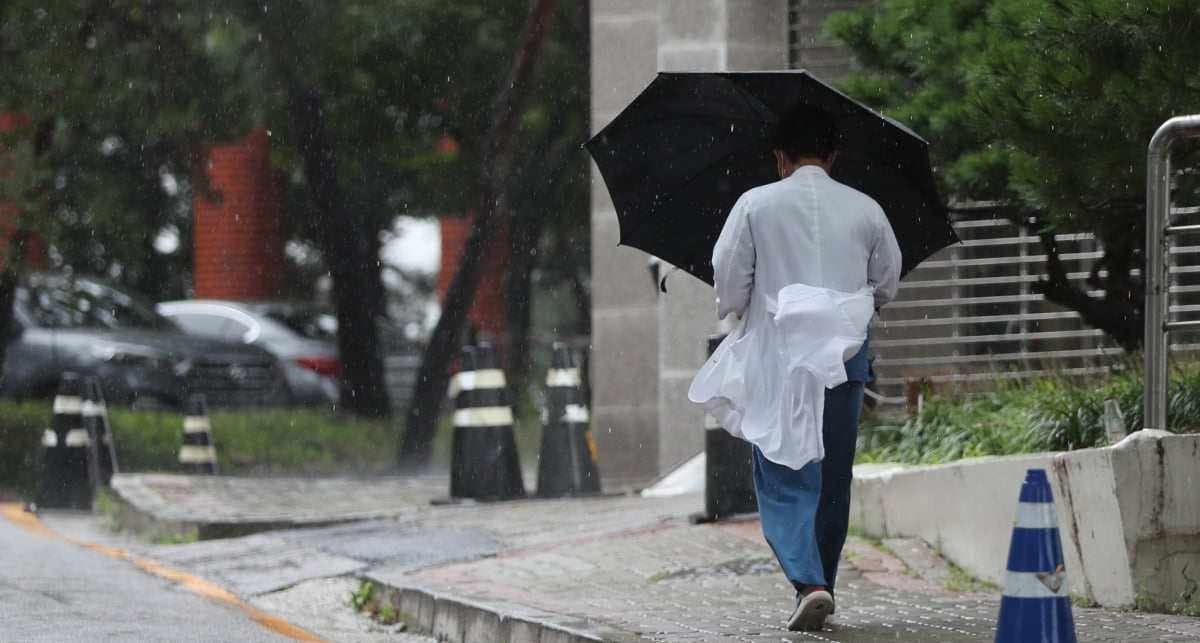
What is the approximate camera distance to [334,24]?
74.0ft

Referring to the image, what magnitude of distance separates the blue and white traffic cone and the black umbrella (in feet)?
8.01

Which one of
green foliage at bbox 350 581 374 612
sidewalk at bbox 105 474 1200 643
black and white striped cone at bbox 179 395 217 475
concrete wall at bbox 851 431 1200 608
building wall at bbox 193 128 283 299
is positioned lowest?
green foliage at bbox 350 581 374 612

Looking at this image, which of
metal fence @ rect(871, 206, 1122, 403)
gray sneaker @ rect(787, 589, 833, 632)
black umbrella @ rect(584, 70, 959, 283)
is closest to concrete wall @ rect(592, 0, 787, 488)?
metal fence @ rect(871, 206, 1122, 403)

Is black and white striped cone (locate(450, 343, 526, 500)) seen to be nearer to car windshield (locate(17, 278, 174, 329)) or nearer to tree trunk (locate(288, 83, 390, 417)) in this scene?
car windshield (locate(17, 278, 174, 329))

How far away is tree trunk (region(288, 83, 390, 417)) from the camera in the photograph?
66.3 ft

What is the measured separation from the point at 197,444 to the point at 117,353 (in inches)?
159

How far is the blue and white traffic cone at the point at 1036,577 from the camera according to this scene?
4426 millimetres

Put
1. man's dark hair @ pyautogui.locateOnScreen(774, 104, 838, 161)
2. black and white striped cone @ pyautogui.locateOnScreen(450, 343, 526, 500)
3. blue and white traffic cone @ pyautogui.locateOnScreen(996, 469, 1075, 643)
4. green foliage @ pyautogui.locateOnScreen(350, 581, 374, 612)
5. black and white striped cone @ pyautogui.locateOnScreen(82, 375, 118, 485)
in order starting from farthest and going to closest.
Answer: black and white striped cone @ pyautogui.locateOnScreen(82, 375, 118, 485) → black and white striped cone @ pyautogui.locateOnScreen(450, 343, 526, 500) → green foliage @ pyautogui.locateOnScreen(350, 581, 374, 612) → man's dark hair @ pyautogui.locateOnScreen(774, 104, 838, 161) → blue and white traffic cone @ pyautogui.locateOnScreen(996, 469, 1075, 643)

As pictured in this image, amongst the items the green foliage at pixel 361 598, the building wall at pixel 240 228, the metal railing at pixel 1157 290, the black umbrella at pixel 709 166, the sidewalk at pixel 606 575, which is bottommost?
the green foliage at pixel 361 598

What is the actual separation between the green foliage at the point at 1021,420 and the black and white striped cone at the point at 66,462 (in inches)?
251

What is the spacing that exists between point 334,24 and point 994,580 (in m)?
A: 16.7

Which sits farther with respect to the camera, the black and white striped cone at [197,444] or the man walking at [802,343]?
the black and white striped cone at [197,444]

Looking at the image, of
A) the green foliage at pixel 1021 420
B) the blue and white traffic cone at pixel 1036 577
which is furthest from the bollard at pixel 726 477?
the blue and white traffic cone at pixel 1036 577

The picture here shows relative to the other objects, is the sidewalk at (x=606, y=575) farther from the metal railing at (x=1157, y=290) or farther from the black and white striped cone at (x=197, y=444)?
the black and white striped cone at (x=197, y=444)
